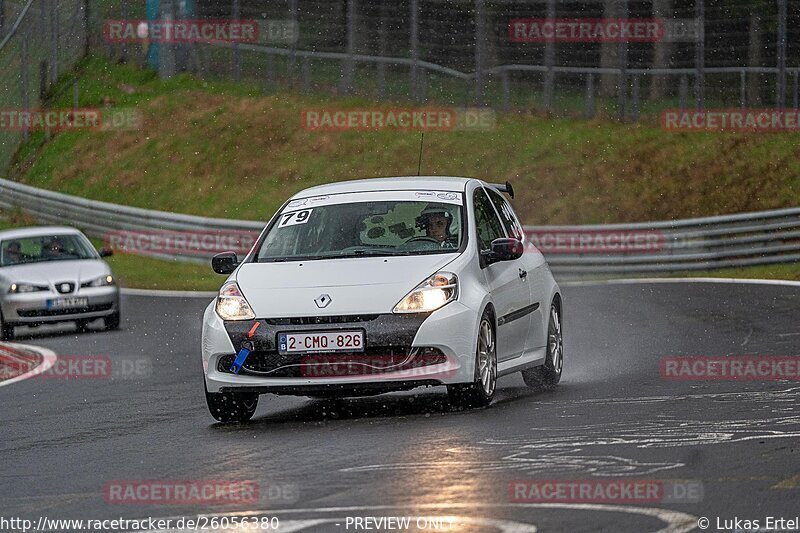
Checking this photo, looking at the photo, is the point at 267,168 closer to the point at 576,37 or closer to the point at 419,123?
the point at 419,123

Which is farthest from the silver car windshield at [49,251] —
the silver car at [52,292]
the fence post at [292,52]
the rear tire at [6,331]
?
the fence post at [292,52]

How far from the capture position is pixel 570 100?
3641 cm

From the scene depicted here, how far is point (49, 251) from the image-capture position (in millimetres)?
23078

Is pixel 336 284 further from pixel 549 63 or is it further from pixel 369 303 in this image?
pixel 549 63

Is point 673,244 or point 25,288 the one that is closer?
point 25,288

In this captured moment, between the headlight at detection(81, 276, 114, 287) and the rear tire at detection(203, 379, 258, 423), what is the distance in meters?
10.7

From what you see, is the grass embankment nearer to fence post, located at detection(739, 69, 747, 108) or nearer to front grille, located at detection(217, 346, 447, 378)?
fence post, located at detection(739, 69, 747, 108)

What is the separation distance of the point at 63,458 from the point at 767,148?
25217mm

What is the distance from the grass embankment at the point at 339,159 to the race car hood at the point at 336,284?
16.0 m

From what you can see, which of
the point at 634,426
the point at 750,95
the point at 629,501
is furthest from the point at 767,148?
the point at 629,501

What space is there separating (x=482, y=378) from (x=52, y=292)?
11.5 metres

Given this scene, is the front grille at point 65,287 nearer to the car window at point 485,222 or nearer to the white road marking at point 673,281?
the white road marking at point 673,281

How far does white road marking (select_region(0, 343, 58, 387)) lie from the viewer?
16328 mm

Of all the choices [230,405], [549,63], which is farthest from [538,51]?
[230,405]
